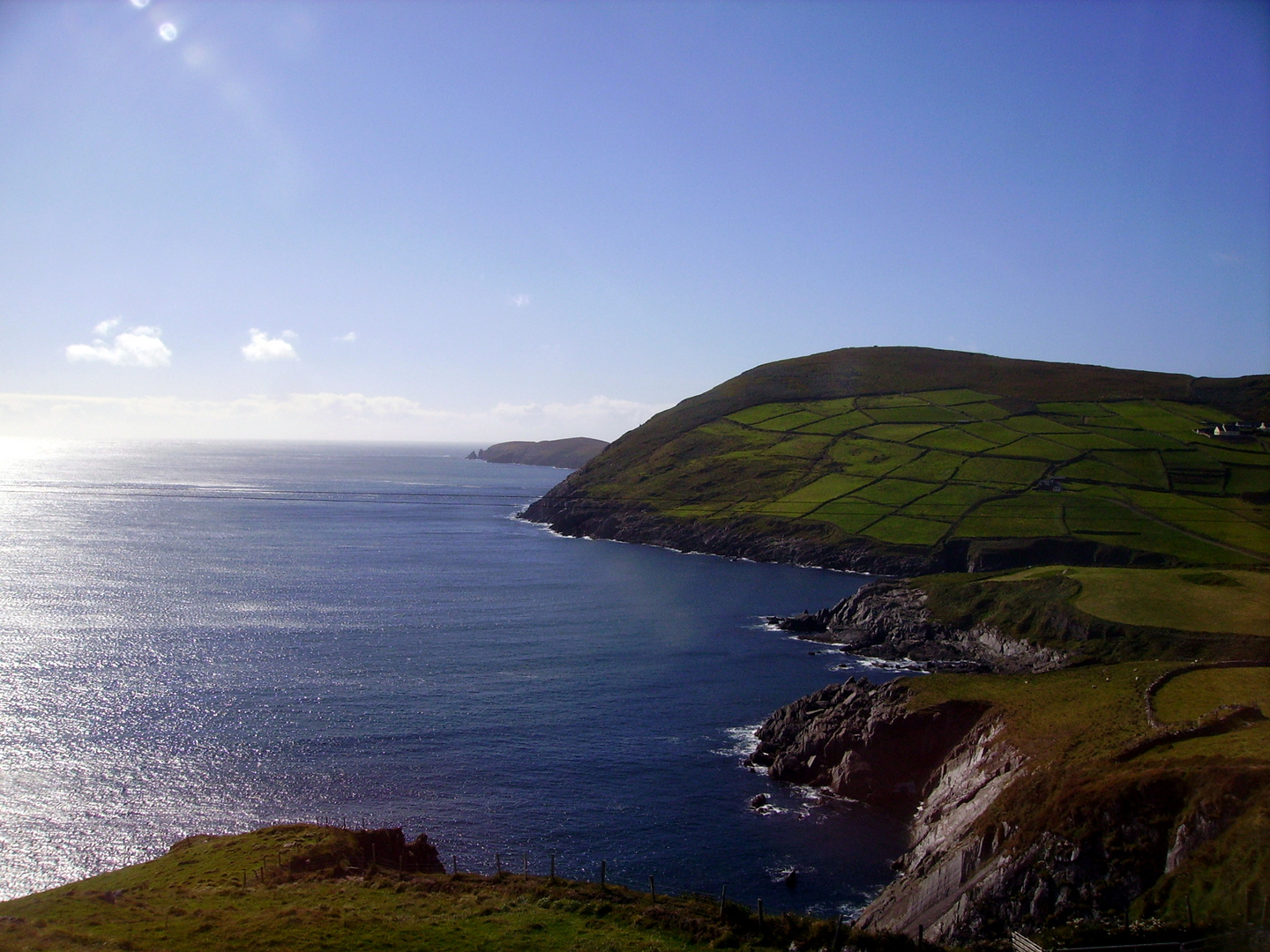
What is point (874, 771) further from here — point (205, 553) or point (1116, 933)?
point (205, 553)

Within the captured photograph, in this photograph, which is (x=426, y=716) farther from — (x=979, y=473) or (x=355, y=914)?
(x=979, y=473)

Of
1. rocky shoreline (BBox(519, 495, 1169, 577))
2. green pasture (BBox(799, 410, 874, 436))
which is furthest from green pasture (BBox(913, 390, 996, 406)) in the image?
rocky shoreline (BBox(519, 495, 1169, 577))

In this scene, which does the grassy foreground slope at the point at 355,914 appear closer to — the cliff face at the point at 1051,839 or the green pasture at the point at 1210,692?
the cliff face at the point at 1051,839

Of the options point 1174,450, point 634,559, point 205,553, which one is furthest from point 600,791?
point 1174,450

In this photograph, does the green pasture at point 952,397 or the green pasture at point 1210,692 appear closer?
the green pasture at point 1210,692

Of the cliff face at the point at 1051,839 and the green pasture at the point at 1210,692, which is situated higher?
the green pasture at the point at 1210,692

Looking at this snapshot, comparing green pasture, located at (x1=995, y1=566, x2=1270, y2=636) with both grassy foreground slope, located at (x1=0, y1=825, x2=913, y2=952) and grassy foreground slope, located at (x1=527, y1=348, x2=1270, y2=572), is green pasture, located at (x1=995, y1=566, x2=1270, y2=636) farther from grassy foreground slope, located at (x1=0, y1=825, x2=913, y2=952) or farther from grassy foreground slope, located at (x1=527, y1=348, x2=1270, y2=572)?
grassy foreground slope, located at (x1=0, y1=825, x2=913, y2=952)

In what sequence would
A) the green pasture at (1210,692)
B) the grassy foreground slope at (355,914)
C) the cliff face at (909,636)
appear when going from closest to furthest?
the grassy foreground slope at (355,914)
the green pasture at (1210,692)
the cliff face at (909,636)

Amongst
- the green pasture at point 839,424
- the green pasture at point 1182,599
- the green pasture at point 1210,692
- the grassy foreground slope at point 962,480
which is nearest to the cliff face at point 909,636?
the green pasture at point 1182,599
